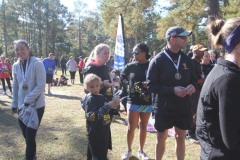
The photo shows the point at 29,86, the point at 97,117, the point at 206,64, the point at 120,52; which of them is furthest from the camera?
the point at 120,52

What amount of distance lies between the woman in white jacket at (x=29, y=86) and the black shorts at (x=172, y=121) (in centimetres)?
168

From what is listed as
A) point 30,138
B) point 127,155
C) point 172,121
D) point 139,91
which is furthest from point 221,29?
point 127,155

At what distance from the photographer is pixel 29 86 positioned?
→ 437cm

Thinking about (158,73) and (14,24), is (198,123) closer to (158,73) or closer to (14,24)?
(158,73)

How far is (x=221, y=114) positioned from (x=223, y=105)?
6 cm

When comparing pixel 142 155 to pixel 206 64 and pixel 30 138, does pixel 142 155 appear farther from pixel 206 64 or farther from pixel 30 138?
pixel 206 64

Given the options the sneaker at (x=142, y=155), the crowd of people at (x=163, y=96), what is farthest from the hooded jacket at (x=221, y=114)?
the sneaker at (x=142, y=155)

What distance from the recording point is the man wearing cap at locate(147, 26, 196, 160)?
389cm

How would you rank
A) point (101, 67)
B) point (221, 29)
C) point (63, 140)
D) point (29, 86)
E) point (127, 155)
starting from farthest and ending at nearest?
point (63, 140)
point (127, 155)
point (101, 67)
point (29, 86)
point (221, 29)

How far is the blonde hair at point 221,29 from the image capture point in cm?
196

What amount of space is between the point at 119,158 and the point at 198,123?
10.9 ft

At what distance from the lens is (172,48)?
156 inches

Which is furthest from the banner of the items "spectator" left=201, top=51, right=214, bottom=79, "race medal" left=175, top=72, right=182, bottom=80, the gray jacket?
"race medal" left=175, top=72, right=182, bottom=80

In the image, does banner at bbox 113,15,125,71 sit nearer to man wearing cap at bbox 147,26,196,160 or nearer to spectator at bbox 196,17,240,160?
man wearing cap at bbox 147,26,196,160
